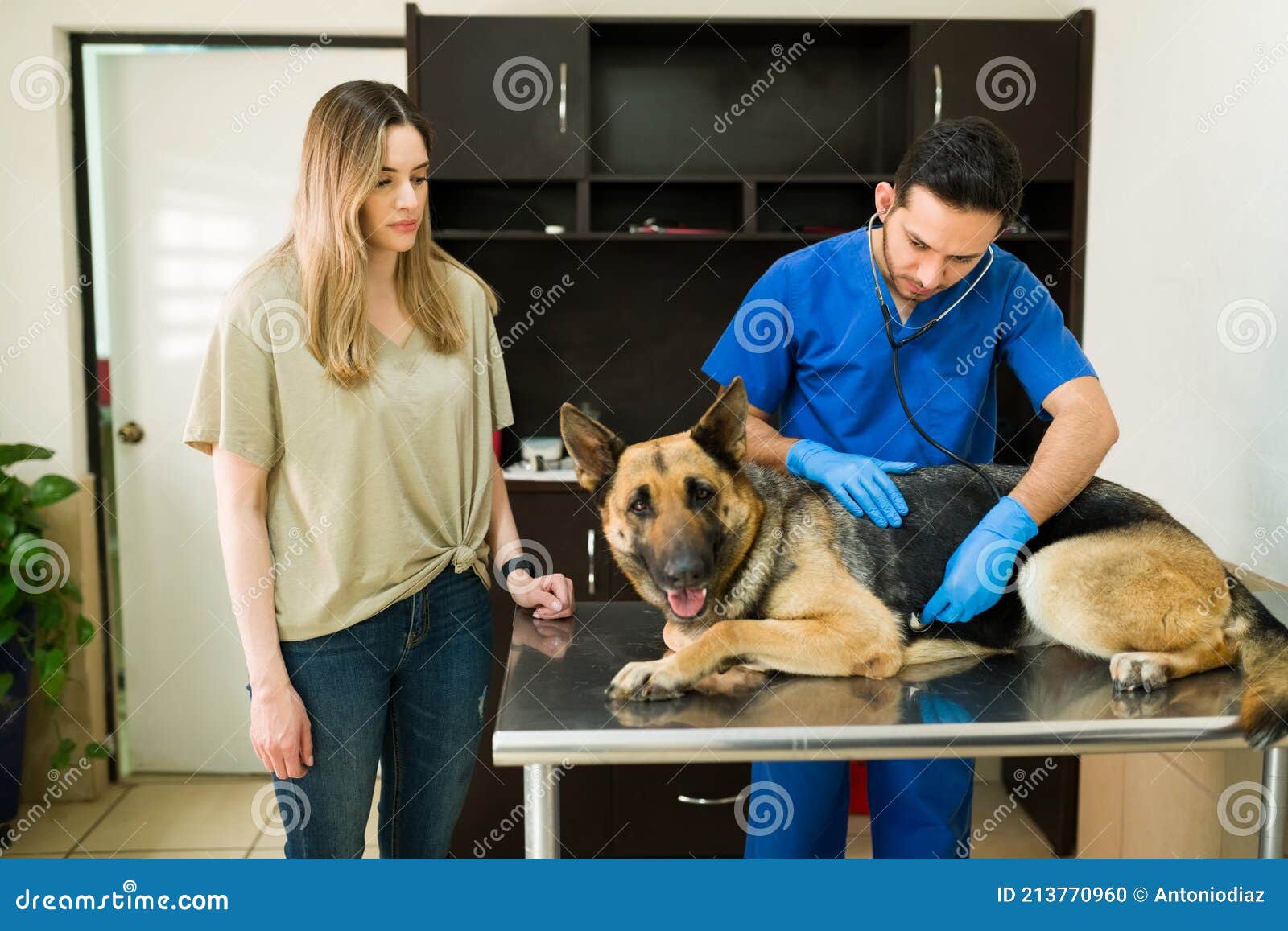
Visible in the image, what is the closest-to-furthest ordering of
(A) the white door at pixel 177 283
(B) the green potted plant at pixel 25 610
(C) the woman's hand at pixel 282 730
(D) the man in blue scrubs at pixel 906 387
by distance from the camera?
(C) the woman's hand at pixel 282 730, (D) the man in blue scrubs at pixel 906 387, (B) the green potted plant at pixel 25 610, (A) the white door at pixel 177 283

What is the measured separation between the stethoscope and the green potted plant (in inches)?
109

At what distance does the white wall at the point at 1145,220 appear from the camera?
2273 mm

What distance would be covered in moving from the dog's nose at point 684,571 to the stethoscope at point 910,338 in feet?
1.83

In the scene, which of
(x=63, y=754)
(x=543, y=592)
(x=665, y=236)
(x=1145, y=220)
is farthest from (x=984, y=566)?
(x=63, y=754)

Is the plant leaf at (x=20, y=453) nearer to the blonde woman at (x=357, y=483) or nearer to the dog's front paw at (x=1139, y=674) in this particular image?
the blonde woman at (x=357, y=483)

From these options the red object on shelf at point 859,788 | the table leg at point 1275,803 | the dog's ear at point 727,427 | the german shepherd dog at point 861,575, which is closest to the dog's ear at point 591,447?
the german shepherd dog at point 861,575

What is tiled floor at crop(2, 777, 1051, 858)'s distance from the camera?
10.9 ft

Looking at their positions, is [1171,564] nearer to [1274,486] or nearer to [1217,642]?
[1217,642]

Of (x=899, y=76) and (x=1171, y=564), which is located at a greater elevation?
(x=899, y=76)

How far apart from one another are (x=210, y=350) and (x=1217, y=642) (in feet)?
5.77

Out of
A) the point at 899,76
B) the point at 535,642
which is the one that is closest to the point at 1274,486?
the point at 535,642

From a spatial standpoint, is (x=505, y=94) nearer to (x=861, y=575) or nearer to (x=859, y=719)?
(x=861, y=575)

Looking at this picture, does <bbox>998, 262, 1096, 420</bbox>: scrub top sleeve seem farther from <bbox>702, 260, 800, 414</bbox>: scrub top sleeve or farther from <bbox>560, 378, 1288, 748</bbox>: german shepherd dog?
<bbox>702, 260, 800, 414</bbox>: scrub top sleeve

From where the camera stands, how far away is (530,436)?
3805 mm
